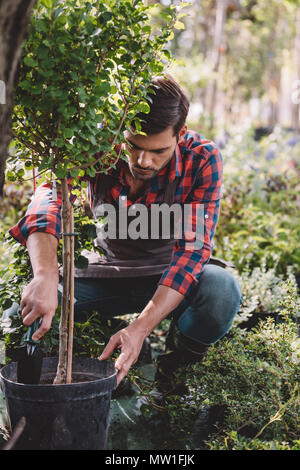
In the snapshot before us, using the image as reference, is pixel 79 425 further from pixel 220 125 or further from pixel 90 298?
pixel 220 125

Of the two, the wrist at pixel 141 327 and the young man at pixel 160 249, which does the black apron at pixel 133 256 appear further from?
the wrist at pixel 141 327

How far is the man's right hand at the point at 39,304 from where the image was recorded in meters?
1.55

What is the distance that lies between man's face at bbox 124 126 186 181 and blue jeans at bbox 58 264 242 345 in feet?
1.85

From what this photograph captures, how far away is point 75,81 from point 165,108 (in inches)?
30.7

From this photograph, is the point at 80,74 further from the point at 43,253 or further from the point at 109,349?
the point at 109,349

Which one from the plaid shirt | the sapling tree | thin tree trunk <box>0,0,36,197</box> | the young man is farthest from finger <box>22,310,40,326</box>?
the plaid shirt

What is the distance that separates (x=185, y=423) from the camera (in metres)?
2.06

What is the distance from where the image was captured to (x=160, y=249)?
8.50 ft

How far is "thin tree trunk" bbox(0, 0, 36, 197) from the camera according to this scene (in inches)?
47.1

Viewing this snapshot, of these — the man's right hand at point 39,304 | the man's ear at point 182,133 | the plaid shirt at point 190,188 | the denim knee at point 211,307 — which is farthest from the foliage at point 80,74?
the denim knee at point 211,307

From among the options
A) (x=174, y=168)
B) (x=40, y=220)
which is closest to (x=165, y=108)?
(x=174, y=168)

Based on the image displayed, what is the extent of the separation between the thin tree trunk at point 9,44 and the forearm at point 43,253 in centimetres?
48

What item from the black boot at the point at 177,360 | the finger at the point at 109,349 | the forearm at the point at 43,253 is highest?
the forearm at the point at 43,253

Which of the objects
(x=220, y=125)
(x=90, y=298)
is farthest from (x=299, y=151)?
(x=90, y=298)
